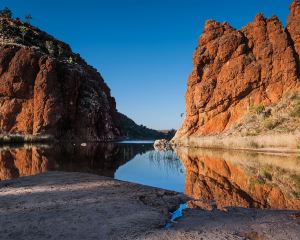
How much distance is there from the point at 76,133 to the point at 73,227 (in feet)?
318

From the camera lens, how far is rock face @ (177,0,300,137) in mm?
74375

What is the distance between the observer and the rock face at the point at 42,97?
92438 millimetres

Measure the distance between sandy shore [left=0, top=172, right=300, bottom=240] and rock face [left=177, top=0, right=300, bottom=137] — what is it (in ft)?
211

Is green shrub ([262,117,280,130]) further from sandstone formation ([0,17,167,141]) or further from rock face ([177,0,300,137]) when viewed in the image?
sandstone formation ([0,17,167,141])

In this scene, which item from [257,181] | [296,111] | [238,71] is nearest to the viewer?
[257,181]

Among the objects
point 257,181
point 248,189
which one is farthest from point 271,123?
point 248,189

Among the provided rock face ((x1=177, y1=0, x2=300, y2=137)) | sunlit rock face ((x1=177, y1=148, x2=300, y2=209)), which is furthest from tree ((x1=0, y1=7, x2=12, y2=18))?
sunlit rock face ((x1=177, y1=148, x2=300, y2=209))

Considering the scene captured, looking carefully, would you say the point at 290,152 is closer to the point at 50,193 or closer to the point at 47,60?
the point at 50,193

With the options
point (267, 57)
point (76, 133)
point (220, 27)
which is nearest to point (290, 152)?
point (267, 57)

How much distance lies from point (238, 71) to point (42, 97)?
5327 centimetres

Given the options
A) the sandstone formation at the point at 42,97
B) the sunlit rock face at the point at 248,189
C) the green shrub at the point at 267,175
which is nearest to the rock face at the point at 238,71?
the sandstone formation at the point at 42,97

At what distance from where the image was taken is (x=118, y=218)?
9.86m

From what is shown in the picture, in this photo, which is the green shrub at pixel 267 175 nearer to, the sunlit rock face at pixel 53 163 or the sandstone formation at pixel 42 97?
the sunlit rock face at pixel 53 163

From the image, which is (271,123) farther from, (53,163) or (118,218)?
(118,218)
